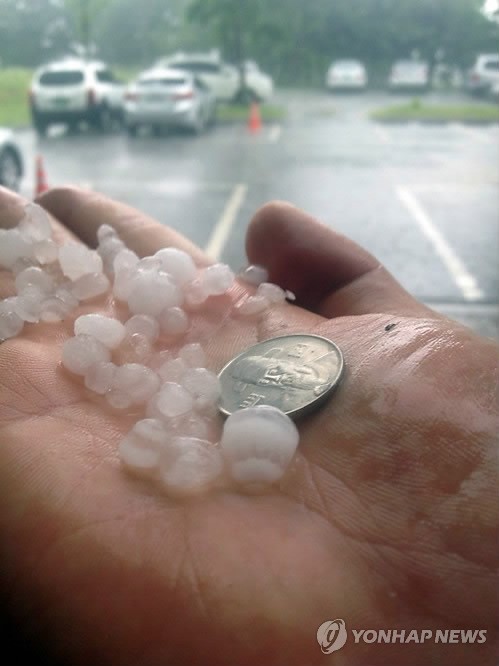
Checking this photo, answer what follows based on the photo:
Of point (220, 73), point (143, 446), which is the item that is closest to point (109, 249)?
point (143, 446)

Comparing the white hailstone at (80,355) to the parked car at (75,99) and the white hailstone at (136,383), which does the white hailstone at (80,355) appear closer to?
the white hailstone at (136,383)

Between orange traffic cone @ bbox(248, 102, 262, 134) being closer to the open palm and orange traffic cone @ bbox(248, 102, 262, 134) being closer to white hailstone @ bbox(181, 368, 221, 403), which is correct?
white hailstone @ bbox(181, 368, 221, 403)

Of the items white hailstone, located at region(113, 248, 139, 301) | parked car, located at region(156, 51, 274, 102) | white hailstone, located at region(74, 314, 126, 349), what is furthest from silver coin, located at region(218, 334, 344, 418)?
parked car, located at region(156, 51, 274, 102)

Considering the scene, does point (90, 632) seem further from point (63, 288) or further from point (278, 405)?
point (63, 288)

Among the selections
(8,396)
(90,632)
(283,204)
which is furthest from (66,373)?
(283,204)

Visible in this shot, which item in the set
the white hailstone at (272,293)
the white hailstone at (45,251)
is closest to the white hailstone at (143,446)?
the white hailstone at (272,293)
